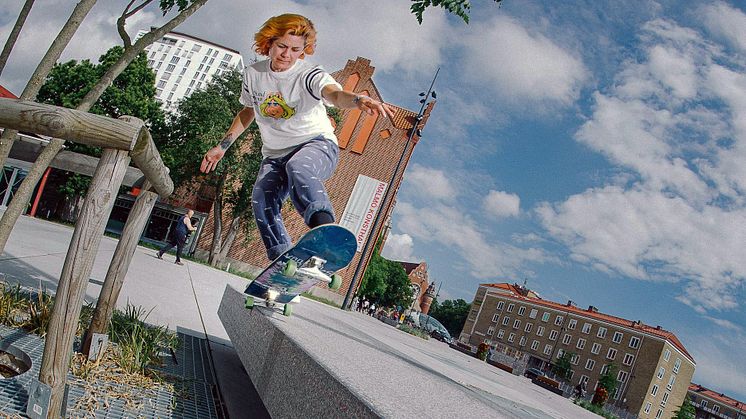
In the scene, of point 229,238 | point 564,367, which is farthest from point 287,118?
point 564,367

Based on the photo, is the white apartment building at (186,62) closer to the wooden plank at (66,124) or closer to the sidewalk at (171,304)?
the sidewalk at (171,304)

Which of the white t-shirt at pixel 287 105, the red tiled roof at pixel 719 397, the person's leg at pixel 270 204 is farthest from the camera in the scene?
the red tiled roof at pixel 719 397

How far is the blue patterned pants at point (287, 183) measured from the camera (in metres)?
2.98

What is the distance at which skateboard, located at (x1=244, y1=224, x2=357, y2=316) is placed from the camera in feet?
8.95

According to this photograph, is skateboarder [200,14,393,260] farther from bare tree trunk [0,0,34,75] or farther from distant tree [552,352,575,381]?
distant tree [552,352,575,381]

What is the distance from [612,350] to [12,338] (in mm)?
70982

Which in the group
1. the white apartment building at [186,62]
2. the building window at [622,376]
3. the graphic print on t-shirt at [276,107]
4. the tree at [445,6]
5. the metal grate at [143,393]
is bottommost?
the building window at [622,376]

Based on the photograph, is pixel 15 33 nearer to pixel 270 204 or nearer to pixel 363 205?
pixel 270 204

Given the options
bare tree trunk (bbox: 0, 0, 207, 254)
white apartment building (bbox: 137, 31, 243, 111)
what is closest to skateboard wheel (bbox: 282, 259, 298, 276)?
bare tree trunk (bbox: 0, 0, 207, 254)

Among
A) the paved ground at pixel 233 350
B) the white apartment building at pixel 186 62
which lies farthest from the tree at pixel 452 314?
the paved ground at pixel 233 350

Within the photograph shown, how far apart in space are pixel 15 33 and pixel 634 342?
69583 millimetres

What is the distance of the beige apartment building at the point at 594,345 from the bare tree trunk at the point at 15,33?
65512 mm

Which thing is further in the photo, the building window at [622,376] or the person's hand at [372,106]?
the building window at [622,376]

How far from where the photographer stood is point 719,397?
309 feet
